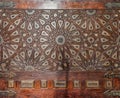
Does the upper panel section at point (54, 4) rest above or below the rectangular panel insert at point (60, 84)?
above

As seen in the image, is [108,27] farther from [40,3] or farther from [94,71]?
[40,3]

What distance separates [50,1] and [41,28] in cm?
35

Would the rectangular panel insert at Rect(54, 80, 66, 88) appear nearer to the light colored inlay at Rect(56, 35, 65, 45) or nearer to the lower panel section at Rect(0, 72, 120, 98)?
the lower panel section at Rect(0, 72, 120, 98)

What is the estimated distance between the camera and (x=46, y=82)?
346cm

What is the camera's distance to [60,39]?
358 cm

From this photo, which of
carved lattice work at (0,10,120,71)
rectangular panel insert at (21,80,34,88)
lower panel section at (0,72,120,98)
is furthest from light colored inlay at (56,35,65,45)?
rectangular panel insert at (21,80,34,88)

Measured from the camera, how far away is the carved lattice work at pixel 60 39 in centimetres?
353

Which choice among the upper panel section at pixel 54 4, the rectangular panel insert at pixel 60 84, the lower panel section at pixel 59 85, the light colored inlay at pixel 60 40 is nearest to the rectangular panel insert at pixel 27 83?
the lower panel section at pixel 59 85

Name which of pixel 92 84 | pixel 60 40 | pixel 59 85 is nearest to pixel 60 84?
pixel 59 85

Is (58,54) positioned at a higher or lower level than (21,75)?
higher

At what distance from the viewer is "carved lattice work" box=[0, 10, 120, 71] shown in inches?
139

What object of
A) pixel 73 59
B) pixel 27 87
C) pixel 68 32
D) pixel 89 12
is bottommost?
pixel 27 87

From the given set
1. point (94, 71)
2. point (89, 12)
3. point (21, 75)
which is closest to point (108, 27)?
point (89, 12)

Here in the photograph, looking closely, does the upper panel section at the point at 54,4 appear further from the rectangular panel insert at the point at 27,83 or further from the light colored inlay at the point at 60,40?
the rectangular panel insert at the point at 27,83
